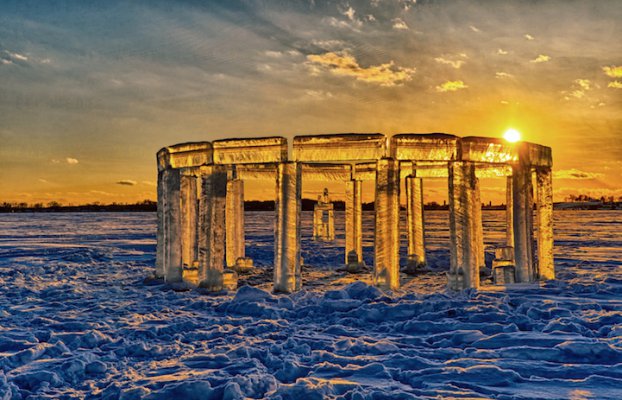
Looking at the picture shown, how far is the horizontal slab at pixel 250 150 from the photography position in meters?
11.9

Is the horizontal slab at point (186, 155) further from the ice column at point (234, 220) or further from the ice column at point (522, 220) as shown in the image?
the ice column at point (522, 220)

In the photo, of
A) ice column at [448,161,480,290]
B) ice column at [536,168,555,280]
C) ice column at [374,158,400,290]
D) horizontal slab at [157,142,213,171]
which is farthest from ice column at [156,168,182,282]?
ice column at [536,168,555,280]

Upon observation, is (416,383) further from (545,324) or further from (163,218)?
(163,218)

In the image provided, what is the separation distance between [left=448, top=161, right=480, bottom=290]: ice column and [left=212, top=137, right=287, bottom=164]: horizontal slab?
4.38m

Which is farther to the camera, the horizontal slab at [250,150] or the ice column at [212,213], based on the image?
the ice column at [212,213]

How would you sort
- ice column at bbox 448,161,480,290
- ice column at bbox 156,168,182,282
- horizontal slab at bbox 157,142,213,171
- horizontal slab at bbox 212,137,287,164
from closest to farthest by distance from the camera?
ice column at bbox 448,161,480,290 → horizontal slab at bbox 212,137,287,164 → horizontal slab at bbox 157,142,213,171 → ice column at bbox 156,168,182,282

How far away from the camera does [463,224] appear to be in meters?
11.8

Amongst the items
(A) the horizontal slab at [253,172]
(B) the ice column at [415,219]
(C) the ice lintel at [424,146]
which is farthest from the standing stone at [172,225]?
(B) the ice column at [415,219]

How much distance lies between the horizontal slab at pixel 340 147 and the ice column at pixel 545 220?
565cm

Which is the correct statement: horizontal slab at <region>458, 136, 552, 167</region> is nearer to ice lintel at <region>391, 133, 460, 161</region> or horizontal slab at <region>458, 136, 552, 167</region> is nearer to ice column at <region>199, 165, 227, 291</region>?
ice lintel at <region>391, 133, 460, 161</region>

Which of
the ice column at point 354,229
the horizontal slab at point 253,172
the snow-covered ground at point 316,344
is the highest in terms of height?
the horizontal slab at point 253,172

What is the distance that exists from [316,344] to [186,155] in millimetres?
7325

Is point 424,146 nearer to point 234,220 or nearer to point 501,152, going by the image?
point 501,152

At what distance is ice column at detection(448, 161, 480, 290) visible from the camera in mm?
11805
